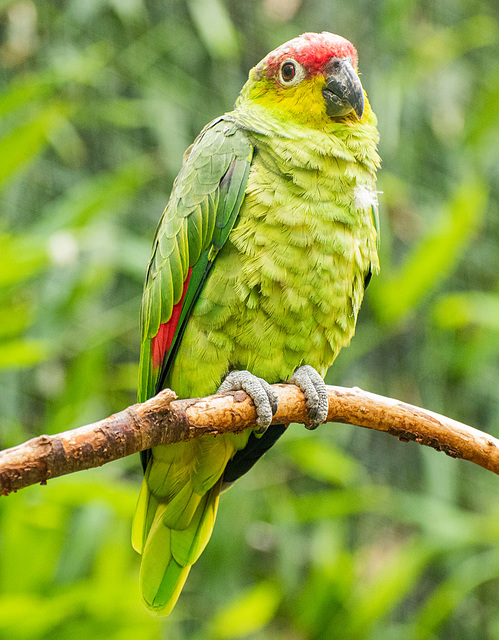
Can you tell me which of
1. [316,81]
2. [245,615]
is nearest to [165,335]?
[316,81]

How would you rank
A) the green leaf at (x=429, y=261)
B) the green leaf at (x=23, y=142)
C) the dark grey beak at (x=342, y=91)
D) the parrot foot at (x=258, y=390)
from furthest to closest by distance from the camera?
the green leaf at (x=429, y=261) → the green leaf at (x=23, y=142) → the dark grey beak at (x=342, y=91) → the parrot foot at (x=258, y=390)

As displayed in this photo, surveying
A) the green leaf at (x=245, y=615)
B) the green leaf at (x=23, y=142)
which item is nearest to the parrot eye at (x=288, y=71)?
the green leaf at (x=23, y=142)

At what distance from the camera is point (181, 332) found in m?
1.19

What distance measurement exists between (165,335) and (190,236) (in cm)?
18

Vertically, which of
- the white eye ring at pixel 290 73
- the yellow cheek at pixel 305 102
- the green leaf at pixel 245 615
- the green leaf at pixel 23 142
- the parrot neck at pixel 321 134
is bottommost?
the green leaf at pixel 245 615

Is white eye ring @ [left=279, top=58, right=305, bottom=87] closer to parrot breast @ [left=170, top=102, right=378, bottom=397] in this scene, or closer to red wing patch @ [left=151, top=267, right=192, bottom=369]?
parrot breast @ [left=170, top=102, right=378, bottom=397]

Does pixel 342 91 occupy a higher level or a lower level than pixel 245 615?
higher

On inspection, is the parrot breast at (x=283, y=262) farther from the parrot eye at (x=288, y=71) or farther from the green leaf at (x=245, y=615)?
the green leaf at (x=245, y=615)

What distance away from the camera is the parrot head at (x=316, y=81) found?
1.19 meters

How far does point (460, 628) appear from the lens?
2629mm

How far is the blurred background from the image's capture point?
1733 mm

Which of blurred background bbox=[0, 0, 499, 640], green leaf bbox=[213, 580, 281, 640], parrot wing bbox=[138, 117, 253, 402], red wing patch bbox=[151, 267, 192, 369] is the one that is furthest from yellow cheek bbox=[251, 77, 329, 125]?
green leaf bbox=[213, 580, 281, 640]

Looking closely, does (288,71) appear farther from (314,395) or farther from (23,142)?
(23,142)

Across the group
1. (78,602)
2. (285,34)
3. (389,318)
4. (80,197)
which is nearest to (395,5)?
(285,34)
